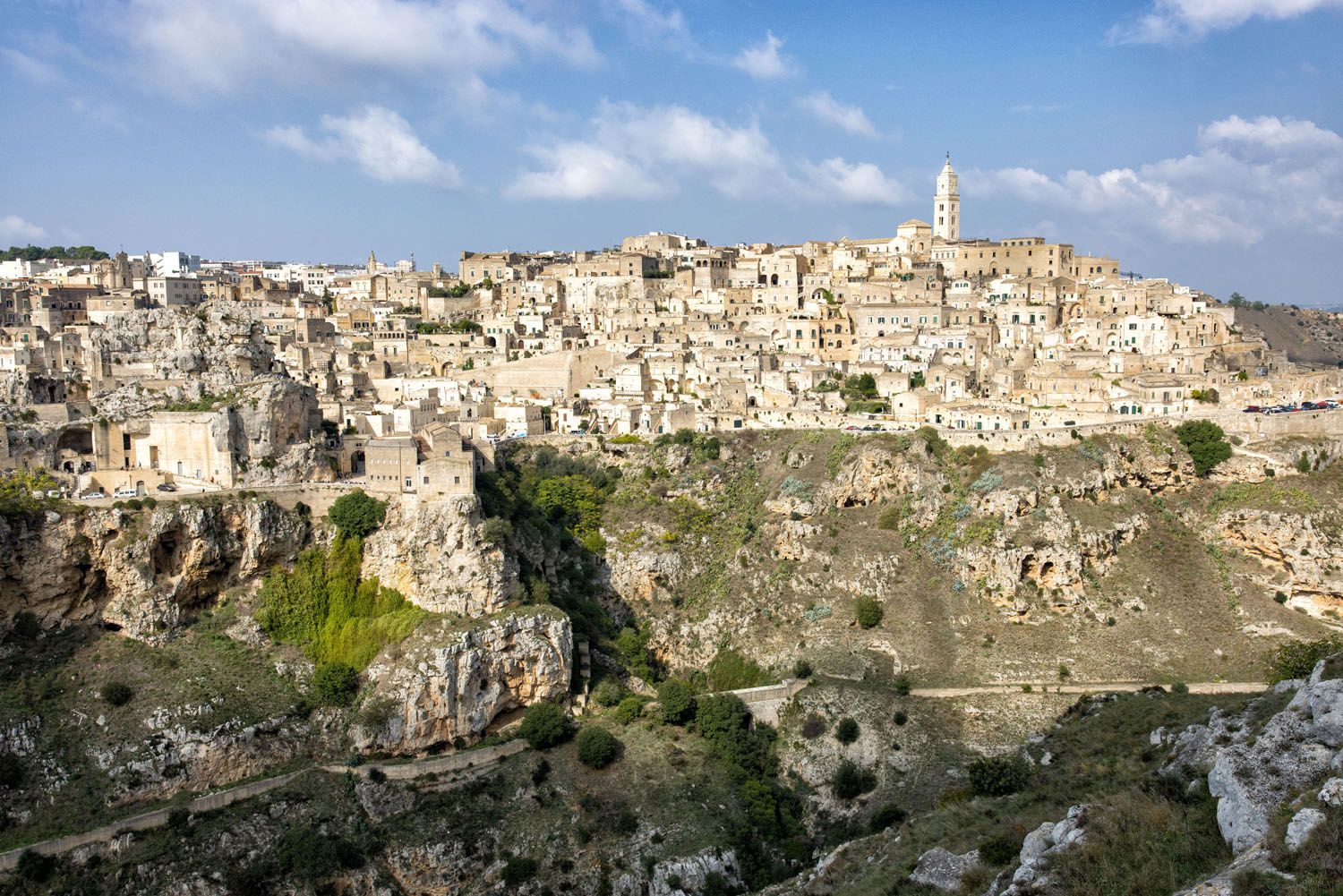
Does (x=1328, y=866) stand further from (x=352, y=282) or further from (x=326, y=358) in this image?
(x=352, y=282)

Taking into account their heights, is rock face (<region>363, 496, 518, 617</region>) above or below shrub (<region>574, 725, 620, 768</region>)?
above

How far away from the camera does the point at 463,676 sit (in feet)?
116

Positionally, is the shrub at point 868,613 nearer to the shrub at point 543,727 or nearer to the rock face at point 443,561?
the shrub at point 543,727

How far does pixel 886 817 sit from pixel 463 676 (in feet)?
45.8

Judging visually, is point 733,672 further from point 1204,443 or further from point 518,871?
point 1204,443

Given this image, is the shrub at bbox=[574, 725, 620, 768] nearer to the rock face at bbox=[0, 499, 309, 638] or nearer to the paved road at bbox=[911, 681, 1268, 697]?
the paved road at bbox=[911, 681, 1268, 697]

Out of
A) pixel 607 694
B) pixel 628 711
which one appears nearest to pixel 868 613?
pixel 628 711

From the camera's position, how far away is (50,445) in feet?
132

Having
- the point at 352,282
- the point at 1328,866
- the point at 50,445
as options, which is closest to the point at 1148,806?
the point at 1328,866

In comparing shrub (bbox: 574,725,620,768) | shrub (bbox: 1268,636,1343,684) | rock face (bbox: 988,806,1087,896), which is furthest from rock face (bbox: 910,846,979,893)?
shrub (bbox: 1268,636,1343,684)

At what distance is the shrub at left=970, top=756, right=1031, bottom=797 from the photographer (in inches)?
1095

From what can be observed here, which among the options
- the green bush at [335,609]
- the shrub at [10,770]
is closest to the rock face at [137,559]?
the green bush at [335,609]

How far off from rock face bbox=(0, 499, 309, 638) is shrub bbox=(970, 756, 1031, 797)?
24.1m

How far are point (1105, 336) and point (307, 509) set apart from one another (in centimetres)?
4117
